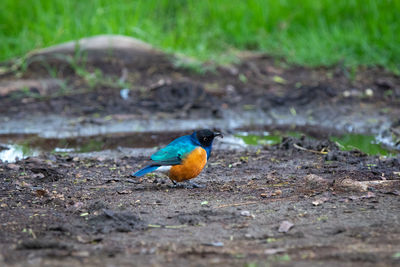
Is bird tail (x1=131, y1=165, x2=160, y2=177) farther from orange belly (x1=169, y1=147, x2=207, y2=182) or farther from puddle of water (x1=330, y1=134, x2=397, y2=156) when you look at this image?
puddle of water (x1=330, y1=134, x2=397, y2=156)

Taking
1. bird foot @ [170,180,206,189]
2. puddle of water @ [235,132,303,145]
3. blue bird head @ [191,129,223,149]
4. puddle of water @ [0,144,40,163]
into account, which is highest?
blue bird head @ [191,129,223,149]

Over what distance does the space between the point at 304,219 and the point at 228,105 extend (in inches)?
192

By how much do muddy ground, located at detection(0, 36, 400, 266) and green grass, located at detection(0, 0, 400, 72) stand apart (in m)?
0.51

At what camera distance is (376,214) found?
3633mm

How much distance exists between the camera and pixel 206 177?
5191 millimetres

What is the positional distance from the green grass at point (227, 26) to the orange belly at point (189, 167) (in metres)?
5.12

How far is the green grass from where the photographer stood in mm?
9633

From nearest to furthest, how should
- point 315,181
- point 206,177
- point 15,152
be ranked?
point 315,181 → point 206,177 → point 15,152

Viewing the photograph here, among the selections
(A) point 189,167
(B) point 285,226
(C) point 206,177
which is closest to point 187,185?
(A) point 189,167

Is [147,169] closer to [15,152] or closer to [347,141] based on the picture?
[15,152]

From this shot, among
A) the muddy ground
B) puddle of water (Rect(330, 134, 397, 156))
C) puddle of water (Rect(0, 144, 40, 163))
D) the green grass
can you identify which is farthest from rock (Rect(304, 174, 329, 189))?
the green grass

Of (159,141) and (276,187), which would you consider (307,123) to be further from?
(276,187)

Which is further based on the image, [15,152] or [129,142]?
[129,142]

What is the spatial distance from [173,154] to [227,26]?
6.84 m
